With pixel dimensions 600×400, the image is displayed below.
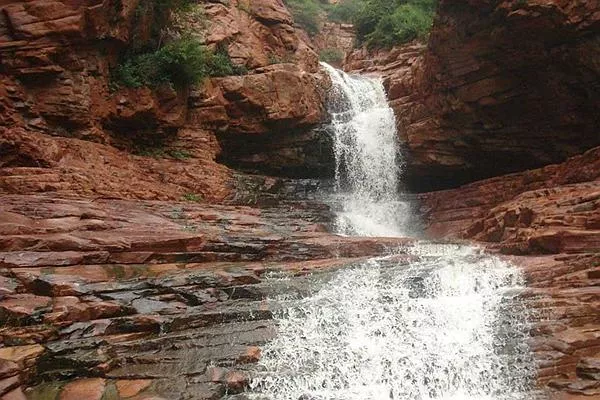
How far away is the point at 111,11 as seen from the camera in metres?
15.4

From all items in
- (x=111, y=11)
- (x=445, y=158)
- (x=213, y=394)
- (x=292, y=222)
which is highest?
(x=111, y=11)

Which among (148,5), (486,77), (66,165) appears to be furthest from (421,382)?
(148,5)

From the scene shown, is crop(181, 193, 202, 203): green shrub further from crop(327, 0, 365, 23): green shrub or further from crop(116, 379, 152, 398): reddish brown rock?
crop(327, 0, 365, 23): green shrub

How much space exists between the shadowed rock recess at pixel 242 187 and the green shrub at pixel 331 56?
36.5 feet

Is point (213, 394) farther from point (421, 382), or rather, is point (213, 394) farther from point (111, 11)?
point (111, 11)

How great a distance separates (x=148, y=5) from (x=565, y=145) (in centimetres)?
1540

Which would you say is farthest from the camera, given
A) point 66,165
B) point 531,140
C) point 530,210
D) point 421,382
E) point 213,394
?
point 531,140

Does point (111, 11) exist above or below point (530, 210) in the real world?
above

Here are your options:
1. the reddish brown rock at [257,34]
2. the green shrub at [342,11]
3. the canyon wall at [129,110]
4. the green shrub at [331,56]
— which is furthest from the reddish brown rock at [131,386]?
the green shrub at [342,11]

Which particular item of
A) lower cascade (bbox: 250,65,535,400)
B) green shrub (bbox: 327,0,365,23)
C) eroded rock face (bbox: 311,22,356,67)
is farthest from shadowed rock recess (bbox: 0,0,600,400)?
green shrub (bbox: 327,0,365,23)

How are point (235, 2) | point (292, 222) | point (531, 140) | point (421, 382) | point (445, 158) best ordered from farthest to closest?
point (235, 2) → point (445, 158) → point (531, 140) → point (292, 222) → point (421, 382)

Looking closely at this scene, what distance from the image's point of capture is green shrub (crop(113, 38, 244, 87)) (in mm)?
16328

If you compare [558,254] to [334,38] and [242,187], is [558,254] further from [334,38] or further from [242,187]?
[334,38]

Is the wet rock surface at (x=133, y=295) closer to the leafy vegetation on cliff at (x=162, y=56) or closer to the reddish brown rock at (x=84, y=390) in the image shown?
the reddish brown rock at (x=84, y=390)
